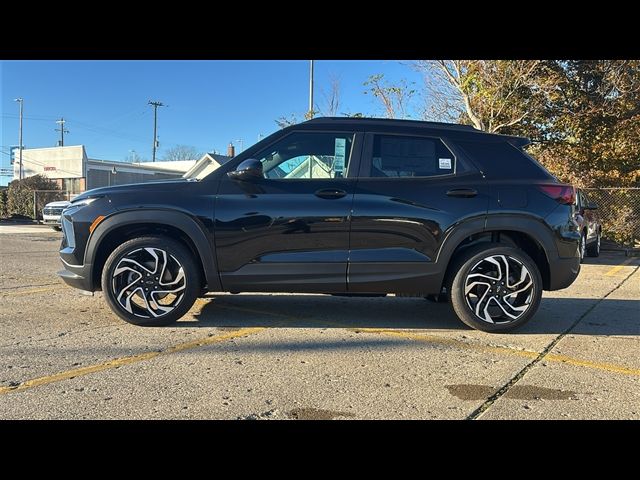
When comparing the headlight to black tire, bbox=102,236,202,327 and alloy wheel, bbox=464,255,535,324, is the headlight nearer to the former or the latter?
black tire, bbox=102,236,202,327

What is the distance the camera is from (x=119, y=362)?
12.6ft

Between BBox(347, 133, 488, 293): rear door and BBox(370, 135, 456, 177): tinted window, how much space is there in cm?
4

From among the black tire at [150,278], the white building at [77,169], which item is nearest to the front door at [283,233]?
the black tire at [150,278]

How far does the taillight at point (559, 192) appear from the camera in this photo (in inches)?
187

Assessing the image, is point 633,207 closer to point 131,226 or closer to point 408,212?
point 408,212

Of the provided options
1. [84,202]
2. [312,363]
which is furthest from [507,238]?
[84,202]

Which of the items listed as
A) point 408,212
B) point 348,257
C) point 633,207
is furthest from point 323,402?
point 633,207

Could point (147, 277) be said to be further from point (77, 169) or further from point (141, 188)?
point (77, 169)

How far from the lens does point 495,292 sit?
4773 millimetres

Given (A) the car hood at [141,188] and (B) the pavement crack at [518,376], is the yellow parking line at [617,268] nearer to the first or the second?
(B) the pavement crack at [518,376]

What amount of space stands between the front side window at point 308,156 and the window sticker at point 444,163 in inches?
34.1

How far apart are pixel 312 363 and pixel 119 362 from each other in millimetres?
1460

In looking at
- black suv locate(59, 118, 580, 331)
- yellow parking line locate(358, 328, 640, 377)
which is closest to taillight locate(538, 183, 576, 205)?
black suv locate(59, 118, 580, 331)
